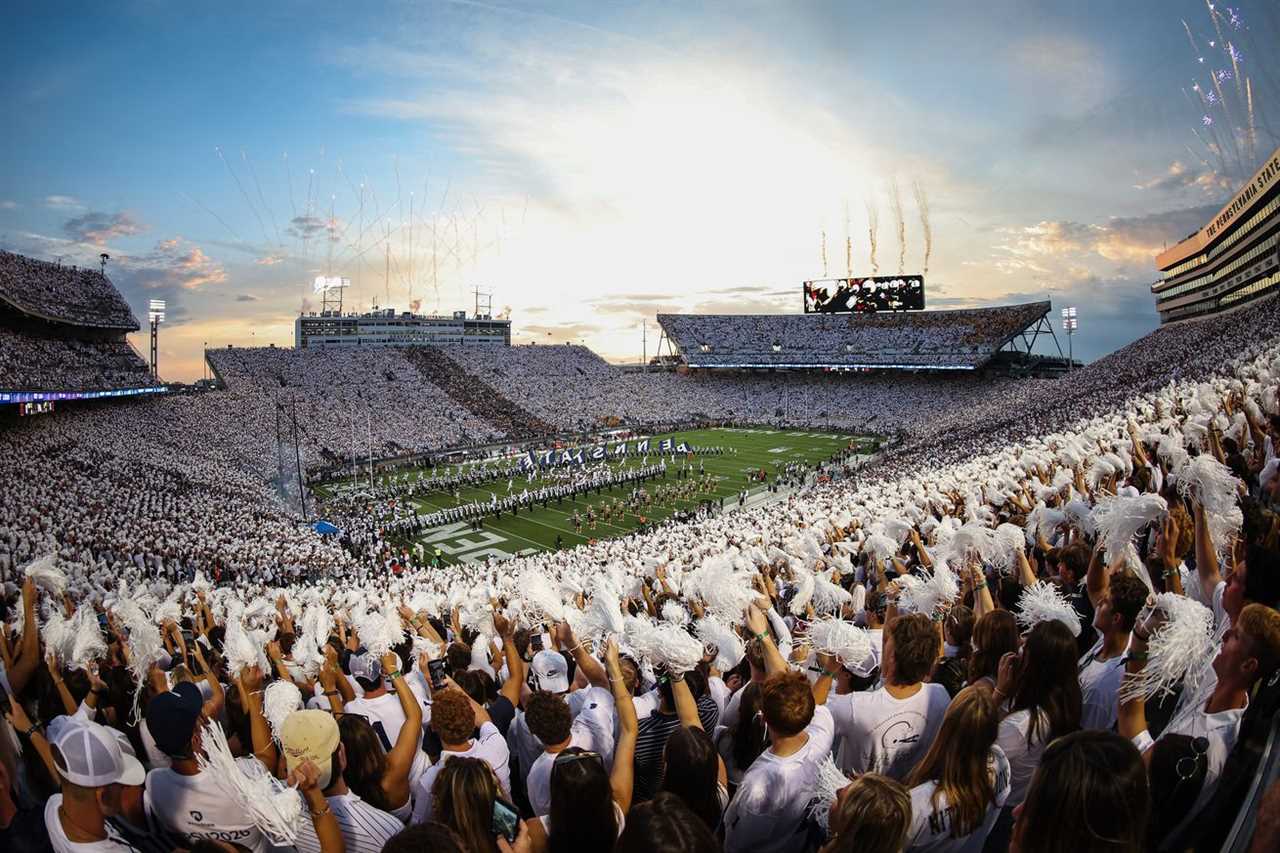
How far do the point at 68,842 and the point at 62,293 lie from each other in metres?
52.0

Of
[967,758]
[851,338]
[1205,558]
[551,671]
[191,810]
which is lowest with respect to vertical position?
[551,671]

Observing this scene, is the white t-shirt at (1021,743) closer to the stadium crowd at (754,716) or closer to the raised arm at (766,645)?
the stadium crowd at (754,716)

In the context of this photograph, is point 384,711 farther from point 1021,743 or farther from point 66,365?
point 66,365

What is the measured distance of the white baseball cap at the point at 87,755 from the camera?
240cm

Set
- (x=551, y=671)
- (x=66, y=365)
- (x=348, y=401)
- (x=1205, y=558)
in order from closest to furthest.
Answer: (x=1205, y=558) < (x=551, y=671) < (x=66, y=365) < (x=348, y=401)

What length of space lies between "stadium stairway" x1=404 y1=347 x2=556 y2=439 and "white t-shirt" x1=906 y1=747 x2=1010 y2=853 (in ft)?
172

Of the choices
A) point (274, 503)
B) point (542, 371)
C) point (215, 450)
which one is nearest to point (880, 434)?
point (542, 371)

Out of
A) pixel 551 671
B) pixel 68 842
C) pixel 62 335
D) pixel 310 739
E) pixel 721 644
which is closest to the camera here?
pixel 310 739

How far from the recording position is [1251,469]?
6.55 m

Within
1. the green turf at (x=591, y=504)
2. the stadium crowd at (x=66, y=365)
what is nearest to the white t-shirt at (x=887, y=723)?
the green turf at (x=591, y=504)

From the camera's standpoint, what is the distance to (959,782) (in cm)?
222

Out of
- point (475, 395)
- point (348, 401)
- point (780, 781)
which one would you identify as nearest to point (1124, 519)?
point (780, 781)

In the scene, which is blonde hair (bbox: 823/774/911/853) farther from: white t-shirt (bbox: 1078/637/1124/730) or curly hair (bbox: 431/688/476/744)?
curly hair (bbox: 431/688/476/744)

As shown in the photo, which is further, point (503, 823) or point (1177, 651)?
point (1177, 651)
